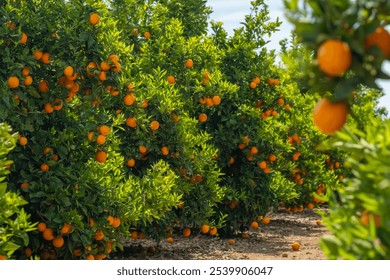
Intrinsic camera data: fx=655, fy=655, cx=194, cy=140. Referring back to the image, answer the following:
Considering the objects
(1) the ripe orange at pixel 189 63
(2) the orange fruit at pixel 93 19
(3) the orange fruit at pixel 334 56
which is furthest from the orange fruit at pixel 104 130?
(3) the orange fruit at pixel 334 56

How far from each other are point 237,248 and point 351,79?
8.21 m

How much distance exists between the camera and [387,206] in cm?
207

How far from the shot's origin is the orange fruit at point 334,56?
2.20m

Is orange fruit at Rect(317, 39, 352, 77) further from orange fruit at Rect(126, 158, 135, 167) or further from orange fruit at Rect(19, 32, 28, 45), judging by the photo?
orange fruit at Rect(126, 158, 135, 167)

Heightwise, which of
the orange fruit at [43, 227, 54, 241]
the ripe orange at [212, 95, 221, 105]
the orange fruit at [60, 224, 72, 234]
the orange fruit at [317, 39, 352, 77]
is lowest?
the orange fruit at [43, 227, 54, 241]

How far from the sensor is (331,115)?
7.82 ft

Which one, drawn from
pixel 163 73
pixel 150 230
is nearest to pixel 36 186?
pixel 150 230

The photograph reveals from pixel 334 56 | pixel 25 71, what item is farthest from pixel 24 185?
pixel 334 56

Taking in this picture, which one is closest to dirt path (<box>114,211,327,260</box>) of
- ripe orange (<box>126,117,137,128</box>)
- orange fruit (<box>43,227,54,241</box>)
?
ripe orange (<box>126,117,137,128</box>)

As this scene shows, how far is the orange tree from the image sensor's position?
7.23ft

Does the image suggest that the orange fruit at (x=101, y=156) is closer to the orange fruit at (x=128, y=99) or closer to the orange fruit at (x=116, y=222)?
the orange fruit at (x=116, y=222)

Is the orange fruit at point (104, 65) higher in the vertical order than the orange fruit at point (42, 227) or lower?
higher

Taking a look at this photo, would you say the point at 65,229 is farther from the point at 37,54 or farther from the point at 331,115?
the point at 331,115

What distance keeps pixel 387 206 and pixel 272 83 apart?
969 cm
